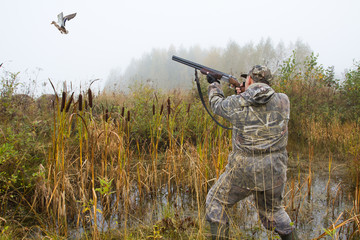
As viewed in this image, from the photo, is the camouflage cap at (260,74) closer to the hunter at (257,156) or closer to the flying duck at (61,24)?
the hunter at (257,156)

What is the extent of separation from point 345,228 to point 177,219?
2.00 metres

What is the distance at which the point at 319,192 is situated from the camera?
3.98 m

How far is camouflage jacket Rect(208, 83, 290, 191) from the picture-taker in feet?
6.98

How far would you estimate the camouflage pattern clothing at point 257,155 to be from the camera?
2.13 meters

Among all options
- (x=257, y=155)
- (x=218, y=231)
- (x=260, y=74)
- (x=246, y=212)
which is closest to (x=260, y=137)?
(x=257, y=155)

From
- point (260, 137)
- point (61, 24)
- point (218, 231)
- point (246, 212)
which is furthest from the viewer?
point (246, 212)

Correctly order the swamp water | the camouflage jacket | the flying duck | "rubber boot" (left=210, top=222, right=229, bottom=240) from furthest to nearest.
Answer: the swamp water < the flying duck < "rubber boot" (left=210, top=222, right=229, bottom=240) < the camouflage jacket

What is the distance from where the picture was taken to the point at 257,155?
84.8 inches

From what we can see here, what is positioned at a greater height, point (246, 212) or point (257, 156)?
point (257, 156)

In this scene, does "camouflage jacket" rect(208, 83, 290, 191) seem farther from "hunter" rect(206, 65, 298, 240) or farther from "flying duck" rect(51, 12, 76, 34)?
"flying duck" rect(51, 12, 76, 34)

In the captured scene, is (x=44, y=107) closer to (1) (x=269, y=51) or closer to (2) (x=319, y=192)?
(2) (x=319, y=192)

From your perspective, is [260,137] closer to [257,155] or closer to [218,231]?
[257,155]

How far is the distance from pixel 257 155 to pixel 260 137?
0.52ft

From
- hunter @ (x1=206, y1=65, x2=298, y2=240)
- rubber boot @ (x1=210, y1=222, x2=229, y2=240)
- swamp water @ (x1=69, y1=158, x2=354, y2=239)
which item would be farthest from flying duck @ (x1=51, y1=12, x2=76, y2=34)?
rubber boot @ (x1=210, y1=222, x2=229, y2=240)
